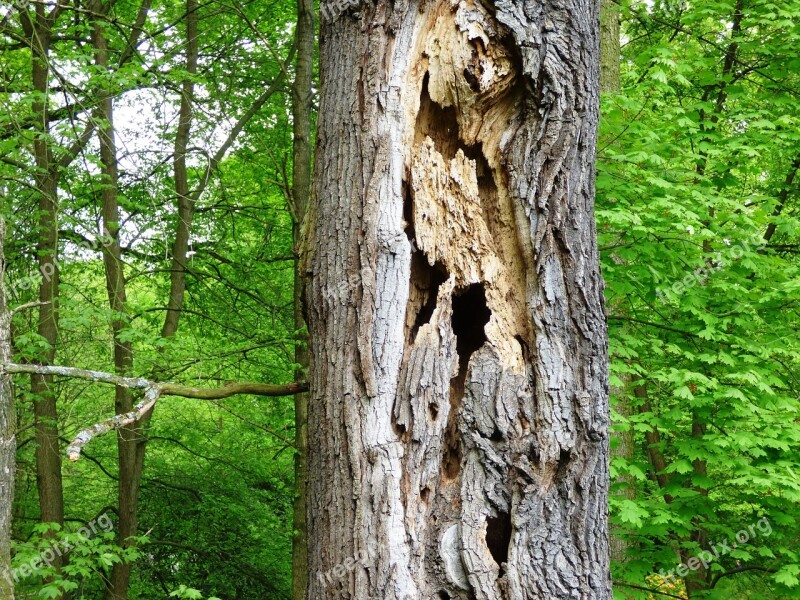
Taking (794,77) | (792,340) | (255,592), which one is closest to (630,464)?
(792,340)

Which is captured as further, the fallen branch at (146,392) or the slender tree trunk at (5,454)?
the slender tree trunk at (5,454)

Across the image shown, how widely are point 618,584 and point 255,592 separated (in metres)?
5.75

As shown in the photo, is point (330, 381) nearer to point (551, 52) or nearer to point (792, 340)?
point (551, 52)

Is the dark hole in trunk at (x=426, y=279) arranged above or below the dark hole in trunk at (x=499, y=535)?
above

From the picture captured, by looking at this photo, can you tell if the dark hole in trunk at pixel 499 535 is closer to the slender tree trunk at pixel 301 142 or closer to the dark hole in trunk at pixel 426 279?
the dark hole in trunk at pixel 426 279

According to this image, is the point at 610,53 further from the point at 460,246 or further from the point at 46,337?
the point at 46,337

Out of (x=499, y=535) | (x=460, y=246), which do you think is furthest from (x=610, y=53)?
(x=499, y=535)

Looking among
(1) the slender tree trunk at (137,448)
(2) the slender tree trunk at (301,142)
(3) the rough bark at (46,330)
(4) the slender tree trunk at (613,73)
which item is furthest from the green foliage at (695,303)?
(3) the rough bark at (46,330)

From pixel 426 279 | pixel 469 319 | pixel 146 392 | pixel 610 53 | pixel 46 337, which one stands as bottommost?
pixel 46 337

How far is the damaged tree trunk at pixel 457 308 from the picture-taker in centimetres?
219

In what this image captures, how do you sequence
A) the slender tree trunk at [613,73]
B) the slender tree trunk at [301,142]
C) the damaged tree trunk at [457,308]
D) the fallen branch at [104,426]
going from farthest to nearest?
the slender tree trunk at [301,142], the slender tree trunk at [613,73], the fallen branch at [104,426], the damaged tree trunk at [457,308]

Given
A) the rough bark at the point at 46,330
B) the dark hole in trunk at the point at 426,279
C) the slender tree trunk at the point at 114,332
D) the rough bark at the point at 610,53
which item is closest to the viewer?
the dark hole in trunk at the point at 426,279

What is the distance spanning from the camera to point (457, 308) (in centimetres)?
246

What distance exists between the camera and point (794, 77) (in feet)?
30.2
